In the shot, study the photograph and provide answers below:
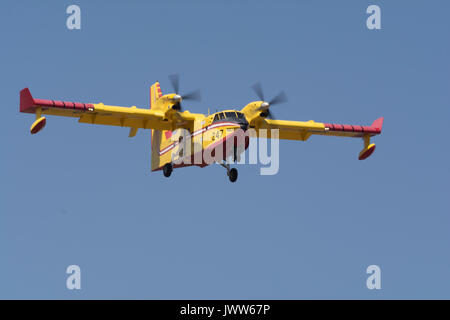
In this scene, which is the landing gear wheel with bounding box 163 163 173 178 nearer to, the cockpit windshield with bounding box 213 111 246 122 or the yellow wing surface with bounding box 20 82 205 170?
the yellow wing surface with bounding box 20 82 205 170

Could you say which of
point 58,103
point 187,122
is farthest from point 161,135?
point 58,103

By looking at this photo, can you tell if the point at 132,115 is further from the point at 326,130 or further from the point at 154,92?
the point at 326,130

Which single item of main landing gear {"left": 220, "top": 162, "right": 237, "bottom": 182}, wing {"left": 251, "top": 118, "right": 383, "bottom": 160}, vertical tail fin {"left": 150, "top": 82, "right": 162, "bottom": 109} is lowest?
main landing gear {"left": 220, "top": 162, "right": 237, "bottom": 182}

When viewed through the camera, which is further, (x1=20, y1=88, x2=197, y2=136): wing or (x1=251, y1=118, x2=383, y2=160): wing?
(x1=251, y1=118, x2=383, y2=160): wing

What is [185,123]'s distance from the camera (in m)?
43.7

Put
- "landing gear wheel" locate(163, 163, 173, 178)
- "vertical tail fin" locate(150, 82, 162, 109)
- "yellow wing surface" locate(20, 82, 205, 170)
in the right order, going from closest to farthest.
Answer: "yellow wing surface" locate(20, 82, 205, 170)
"landing gear wheel" locate(163, 163, 173, 178)
"vertical tail fin" locate(150, 82, 162, 109)

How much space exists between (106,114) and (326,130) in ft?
37.9

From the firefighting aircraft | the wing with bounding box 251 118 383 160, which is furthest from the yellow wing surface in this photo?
the wing with bounding box 251 118 383 160

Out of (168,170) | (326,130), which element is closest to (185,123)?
(168,170)

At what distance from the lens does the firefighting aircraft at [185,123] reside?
1596 inches

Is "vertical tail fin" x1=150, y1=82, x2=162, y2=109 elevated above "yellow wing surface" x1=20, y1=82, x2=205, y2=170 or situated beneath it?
elevated above

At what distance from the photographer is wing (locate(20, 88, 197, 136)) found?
4034 centimetres

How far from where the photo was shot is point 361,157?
47.7 metres
